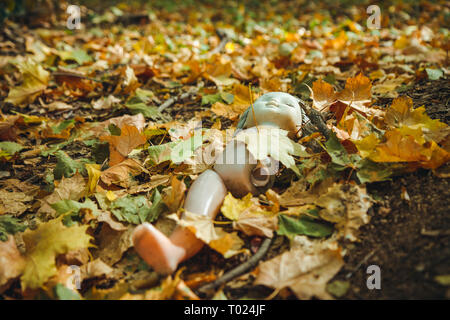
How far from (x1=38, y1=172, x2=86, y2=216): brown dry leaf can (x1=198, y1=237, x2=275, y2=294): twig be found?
72cm

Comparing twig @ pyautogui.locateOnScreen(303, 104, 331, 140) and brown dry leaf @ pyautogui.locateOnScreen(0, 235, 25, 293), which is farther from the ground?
twig @ pyautogui.locateOnScreen(303, 104, 331, 140)

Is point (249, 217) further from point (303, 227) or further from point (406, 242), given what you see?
point (406, 242)

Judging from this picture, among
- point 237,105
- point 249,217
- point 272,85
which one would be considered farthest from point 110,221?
point 272,85

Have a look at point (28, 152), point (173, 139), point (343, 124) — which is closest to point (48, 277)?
point (173, 139)

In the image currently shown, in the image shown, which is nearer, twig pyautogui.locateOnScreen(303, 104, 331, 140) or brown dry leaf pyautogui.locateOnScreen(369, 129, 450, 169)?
brown dry leaf pyautogui.locateOnScreen(369, 129, 450, 169)

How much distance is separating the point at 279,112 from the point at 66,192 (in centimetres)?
98

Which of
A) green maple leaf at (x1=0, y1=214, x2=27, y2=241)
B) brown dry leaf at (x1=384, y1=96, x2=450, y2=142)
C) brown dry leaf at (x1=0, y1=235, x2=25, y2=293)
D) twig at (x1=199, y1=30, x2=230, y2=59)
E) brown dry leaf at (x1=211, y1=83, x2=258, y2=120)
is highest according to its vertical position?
twig at (x1=199, y1=30, x2=230, y2=59)

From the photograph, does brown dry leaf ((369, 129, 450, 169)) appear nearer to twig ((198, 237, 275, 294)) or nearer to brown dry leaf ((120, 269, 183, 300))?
twig ((198, 237, 275, 294))

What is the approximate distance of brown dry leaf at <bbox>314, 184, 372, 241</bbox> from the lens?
3.60 feet

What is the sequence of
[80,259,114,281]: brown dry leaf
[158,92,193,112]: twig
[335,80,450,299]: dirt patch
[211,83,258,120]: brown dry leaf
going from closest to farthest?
[335,80,450,299]: dirt patch
[80,259,114,281]: brown dry leaf
[211,83,258,120]: brown dry leaf
[158,92,193,112]: twig

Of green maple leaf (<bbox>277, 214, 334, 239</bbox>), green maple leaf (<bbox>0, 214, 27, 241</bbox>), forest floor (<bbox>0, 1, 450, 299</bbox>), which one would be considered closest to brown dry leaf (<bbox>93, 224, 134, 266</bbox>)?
forest floor (<bbox>0, 1, 450, 299</bbox>)

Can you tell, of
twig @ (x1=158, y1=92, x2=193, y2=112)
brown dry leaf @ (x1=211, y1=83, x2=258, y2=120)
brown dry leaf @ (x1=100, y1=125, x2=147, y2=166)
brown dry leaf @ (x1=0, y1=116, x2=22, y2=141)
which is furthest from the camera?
twig @ (x1=158, y1=92, x2=193, y2=112)

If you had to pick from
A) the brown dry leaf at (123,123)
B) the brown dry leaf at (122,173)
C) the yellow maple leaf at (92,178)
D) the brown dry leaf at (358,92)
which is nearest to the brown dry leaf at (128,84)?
the brown dry leaf at (123,123)
